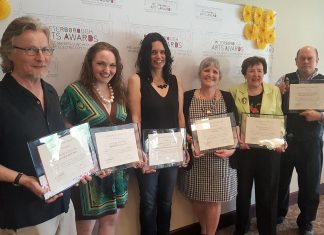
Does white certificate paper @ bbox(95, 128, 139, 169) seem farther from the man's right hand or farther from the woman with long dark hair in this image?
the man's right hand

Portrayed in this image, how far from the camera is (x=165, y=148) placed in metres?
1.96

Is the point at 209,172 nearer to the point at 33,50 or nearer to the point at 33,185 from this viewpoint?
the point at 33,185

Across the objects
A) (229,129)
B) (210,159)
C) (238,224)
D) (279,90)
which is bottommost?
(238,224)

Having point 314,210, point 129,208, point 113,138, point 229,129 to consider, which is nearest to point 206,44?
point 229,129

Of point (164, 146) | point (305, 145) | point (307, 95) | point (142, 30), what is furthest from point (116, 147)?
point (305, 145)

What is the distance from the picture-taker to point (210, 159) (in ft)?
7.52

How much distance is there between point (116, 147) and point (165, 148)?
0.39 metres

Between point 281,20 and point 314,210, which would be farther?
point 281,20

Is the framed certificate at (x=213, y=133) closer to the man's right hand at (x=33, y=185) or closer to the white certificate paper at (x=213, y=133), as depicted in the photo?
the white certificate paper at (x=213, y=133)

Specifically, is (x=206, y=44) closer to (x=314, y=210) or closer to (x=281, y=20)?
(x=281, y=20)

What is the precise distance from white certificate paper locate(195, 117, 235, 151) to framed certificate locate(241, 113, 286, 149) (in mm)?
206

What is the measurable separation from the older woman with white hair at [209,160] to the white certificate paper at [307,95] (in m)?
0.57

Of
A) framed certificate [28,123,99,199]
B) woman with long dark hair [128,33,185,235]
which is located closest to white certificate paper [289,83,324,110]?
woman with long dark hair [128,33,185,235]

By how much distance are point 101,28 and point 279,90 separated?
152 cm
